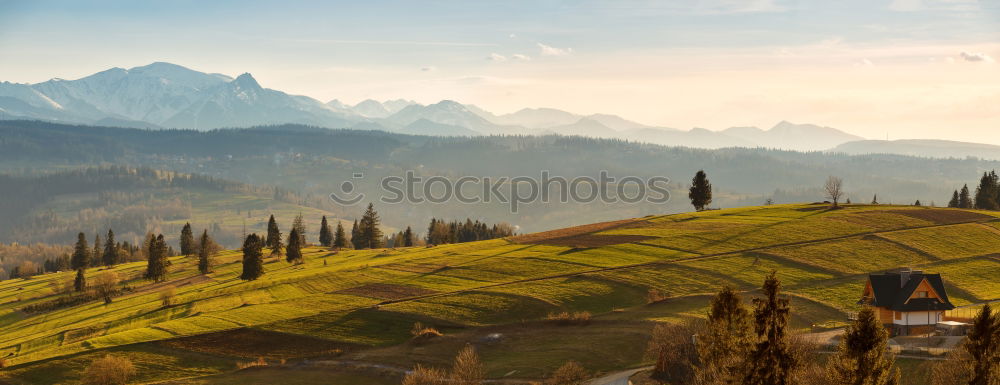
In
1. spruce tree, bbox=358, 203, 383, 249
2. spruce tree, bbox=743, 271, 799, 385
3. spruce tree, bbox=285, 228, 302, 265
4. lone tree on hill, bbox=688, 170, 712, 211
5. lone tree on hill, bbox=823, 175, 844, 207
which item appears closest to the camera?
spruce tree, bbox=743, 271, 799, 385

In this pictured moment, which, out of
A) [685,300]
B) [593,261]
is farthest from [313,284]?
[685,300]

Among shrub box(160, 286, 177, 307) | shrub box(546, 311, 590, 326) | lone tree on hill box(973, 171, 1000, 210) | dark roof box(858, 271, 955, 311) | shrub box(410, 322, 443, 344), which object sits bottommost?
shrub box(160, 286, 177, 307)

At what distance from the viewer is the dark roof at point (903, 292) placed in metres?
74.2

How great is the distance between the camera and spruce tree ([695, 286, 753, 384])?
46906mm

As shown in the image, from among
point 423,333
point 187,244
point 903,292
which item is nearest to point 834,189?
point 903,292

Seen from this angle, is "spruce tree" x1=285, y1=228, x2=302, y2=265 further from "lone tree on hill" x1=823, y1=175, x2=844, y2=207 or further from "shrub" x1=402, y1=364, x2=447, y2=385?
"lone tree on hill" x1=823, y1=175, x2=844, y2=207

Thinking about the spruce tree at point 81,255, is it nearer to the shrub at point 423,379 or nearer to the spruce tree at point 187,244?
the spruce tree at point 187,244

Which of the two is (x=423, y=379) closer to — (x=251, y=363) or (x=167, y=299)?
(x=251, y=363)

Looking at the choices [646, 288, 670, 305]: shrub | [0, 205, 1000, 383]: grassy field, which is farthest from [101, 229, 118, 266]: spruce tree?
[646, 288, 670, 305]: shrub

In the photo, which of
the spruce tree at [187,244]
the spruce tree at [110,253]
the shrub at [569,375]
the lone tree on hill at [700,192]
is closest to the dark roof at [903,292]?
the shrub at [569,375]

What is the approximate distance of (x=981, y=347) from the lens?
4400 centimetres

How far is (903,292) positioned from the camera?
75.3 m

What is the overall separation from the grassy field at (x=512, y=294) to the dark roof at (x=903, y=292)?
643 centimetres

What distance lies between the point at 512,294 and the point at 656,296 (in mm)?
17583
